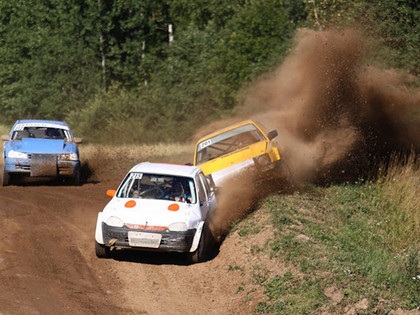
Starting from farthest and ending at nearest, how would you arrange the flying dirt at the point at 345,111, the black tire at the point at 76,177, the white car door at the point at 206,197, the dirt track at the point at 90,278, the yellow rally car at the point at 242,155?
the flying dirt at the point at 345,111
the black tire at the point at 76,177
the yellow rally car at the point at 242,155
the white car door at the point at 206,197
the dirt track at the point at 90,278

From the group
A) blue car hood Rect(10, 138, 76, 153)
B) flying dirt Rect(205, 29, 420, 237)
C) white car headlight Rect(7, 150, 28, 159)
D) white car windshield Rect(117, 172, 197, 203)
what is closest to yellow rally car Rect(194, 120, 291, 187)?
flying dirt Rect(205, 29, 420, 237)

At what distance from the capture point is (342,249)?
10.4 meters

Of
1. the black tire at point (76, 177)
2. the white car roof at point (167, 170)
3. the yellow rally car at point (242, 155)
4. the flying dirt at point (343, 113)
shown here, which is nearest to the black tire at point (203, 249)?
the white car roof at point (167, 170)

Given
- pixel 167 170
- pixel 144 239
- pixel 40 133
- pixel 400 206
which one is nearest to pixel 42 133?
pixel 40 133

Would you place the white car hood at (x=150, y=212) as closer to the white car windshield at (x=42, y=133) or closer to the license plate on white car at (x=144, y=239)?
the license plate on white car at (x=144, y=239)

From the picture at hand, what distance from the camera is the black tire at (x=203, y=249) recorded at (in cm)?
1046

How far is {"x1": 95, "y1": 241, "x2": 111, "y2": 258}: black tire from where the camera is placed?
10.4 metres

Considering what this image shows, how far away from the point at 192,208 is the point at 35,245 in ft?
8.69

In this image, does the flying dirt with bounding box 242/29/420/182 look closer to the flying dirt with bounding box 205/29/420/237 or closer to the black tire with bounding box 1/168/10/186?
the flying dirt with bounding box 205/29/420/237

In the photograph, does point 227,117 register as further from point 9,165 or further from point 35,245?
point 35,245

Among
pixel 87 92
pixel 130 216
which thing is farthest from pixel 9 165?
→ pixel 87 92

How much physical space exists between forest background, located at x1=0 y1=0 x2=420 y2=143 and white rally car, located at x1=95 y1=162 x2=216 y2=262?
73.2 ft

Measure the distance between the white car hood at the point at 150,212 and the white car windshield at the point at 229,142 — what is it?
179 inches

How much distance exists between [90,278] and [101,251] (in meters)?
0.94
